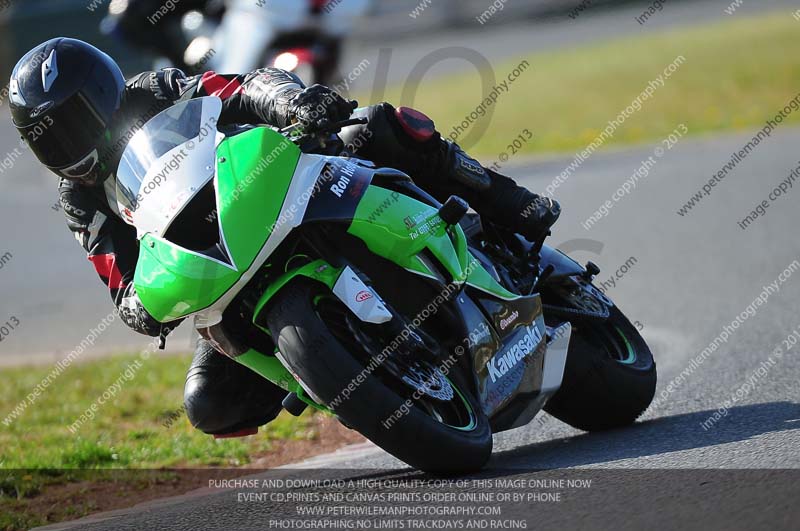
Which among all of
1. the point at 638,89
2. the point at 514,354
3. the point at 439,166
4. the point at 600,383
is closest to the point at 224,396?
the point at 514,354

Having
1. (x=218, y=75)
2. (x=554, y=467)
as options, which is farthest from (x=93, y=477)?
(x=554, y=467)

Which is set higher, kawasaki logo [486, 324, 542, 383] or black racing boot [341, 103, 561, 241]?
black racing boot [341, 103, 561, 241]

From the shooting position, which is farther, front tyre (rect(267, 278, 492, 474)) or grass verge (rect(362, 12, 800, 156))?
grass verge (rect(362, 12, 800, 156))

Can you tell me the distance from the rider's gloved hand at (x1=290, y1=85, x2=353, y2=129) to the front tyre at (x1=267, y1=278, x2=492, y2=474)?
1.97ft

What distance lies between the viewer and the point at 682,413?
5406 millimetres

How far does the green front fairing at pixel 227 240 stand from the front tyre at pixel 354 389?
8.5 inches

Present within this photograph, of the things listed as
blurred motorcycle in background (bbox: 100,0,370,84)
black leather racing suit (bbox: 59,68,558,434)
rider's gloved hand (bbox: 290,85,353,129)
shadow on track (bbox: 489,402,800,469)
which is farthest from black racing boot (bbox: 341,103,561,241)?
blurred motorcycle in background (bbox: 100,0,370,84)

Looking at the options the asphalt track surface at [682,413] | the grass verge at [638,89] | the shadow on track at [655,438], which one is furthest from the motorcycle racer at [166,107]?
the grass verge at [638,89]

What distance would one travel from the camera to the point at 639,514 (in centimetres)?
348

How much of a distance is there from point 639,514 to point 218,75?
2.58m

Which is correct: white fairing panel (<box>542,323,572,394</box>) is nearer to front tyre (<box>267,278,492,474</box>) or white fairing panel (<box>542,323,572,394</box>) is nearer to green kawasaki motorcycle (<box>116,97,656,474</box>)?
green kawasaki motorcycle (<box>116,97,656,474</box>)

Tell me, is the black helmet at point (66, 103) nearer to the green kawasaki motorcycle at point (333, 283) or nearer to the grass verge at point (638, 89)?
the green kawasaki motorcycle at point (333, 283)

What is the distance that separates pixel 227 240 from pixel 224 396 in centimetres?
118

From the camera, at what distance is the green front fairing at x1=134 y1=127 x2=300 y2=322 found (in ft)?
13.1
